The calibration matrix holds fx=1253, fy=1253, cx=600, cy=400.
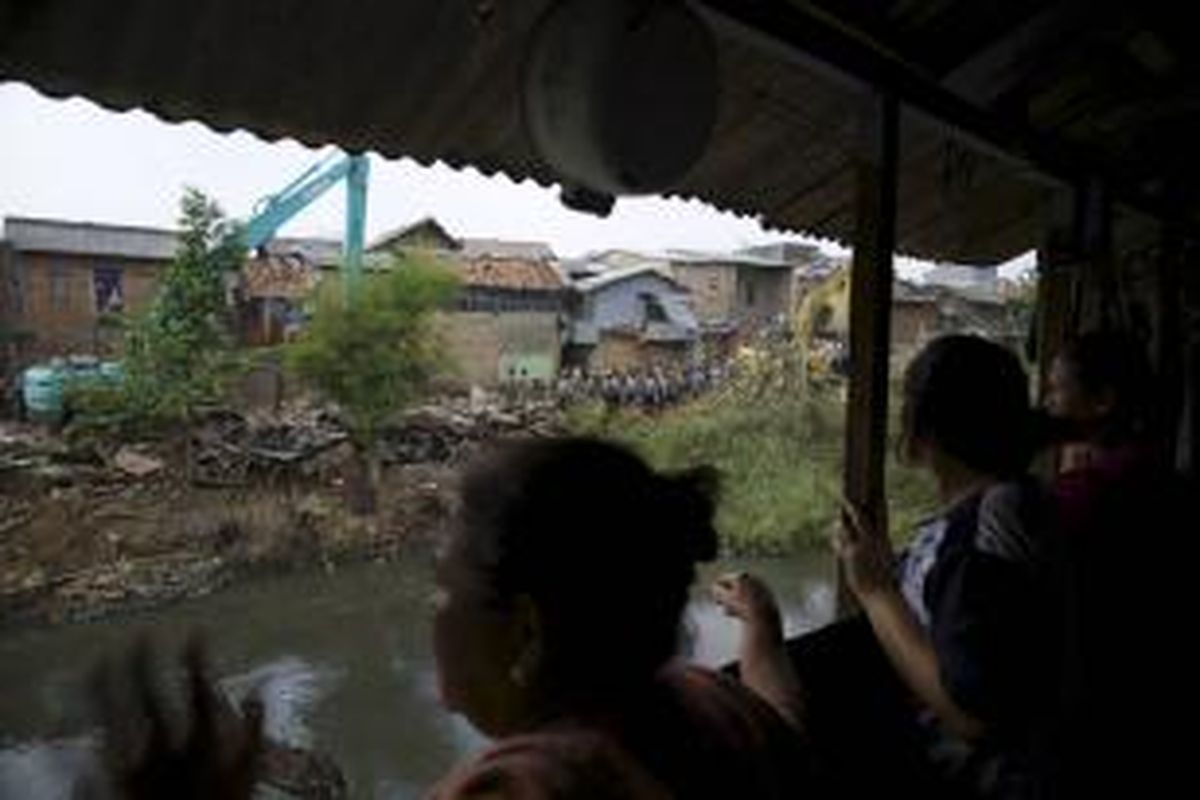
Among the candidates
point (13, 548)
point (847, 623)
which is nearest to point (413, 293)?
point (13, 548)

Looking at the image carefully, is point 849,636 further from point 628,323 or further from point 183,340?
point 628,323

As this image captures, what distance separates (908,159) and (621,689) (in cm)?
272

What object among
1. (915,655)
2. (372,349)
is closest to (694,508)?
(915,655)

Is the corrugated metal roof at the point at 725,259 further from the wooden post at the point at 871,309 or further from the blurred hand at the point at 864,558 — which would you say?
the blurred hand at the point at 864,558

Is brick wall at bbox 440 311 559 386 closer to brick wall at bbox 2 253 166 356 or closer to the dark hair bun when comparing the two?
brick wall at bbox 2 253 166 356

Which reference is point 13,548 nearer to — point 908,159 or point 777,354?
point 777,354

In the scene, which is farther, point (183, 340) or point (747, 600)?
point (183, 340)

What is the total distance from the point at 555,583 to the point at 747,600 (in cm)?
55

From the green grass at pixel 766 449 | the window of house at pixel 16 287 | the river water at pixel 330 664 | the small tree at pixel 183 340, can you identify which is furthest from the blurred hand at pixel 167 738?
the window of house at pixel 16 287

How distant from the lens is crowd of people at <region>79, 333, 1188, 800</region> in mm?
678

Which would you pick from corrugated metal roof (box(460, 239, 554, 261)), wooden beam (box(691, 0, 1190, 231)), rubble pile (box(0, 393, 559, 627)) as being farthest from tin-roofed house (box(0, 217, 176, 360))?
wooden beam (box(691, 0, 1190, 231))

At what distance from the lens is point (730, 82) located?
93.2 inches

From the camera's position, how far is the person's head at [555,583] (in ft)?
2.38

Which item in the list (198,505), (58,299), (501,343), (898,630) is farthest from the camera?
(501,343)
